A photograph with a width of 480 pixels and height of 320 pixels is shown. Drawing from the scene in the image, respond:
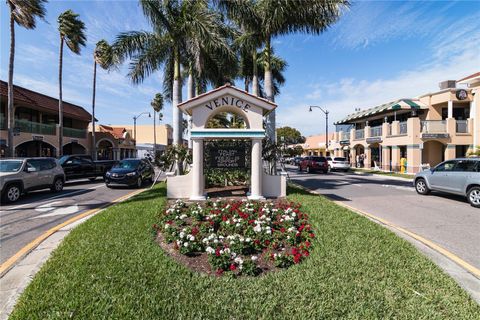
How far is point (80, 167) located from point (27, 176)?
6310 millimetres

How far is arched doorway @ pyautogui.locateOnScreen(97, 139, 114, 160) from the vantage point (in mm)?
37862

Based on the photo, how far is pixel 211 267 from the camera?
13.2ft

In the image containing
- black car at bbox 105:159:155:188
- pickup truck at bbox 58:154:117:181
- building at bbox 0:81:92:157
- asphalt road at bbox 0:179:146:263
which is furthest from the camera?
building at bbox 0:81:92:157

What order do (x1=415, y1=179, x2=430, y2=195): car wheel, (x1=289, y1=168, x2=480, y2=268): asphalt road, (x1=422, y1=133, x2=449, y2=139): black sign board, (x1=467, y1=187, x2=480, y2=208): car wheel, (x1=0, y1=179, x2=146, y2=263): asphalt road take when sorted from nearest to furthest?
1. (x1=289, y1=168, x2=480, y2=268): asphalt road
2. (x1=0, y1=179, x2=146, y2=263): asphalt road
3. (x1=467, y1=187, x2=480, y2=208): car wheel
4. (x1=415, y1=179, x2=430, y2=195): car wheel
5. (x1=422, y1=133, x2=449, y2=139): black sign board

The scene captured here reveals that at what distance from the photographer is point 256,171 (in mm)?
8656

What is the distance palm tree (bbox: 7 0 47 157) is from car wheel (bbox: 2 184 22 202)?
9118mm

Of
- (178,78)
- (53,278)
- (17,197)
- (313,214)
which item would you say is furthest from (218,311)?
(178,78)

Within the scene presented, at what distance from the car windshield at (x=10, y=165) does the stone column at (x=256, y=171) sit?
9017mm

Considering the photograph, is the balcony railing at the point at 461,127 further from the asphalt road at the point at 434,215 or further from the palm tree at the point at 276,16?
the palm tree at the point at 276,16

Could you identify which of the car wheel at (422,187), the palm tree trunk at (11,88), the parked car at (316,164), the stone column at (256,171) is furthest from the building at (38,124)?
the car wheel at (422,187)

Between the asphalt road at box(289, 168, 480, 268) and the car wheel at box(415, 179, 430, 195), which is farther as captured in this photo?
the car wheel at box(415, 179, 430, 195)

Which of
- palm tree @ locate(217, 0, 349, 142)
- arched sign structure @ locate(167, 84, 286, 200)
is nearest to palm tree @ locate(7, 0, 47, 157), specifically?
palm tree @ locate(217, 0, 349, 142)

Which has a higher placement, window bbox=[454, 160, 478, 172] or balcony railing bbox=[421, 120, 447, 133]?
balcony railing bbox=[421, 120, 447, 133]

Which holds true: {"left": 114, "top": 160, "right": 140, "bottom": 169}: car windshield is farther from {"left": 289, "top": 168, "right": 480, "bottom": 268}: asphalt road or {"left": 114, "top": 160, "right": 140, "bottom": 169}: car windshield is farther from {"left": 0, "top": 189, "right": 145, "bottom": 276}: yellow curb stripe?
{"left": 289, "top": 168, "right": 480, "bottom": 268}: asphalt road
